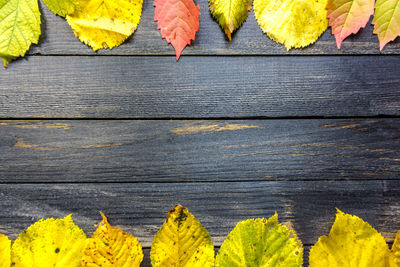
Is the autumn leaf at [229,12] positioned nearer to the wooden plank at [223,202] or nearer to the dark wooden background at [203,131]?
the dark wooden background at [203,131]

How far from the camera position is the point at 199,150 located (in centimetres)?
53

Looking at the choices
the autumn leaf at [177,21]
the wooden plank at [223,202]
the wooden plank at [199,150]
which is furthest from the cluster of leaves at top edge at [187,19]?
the wooden plank at [223,202]

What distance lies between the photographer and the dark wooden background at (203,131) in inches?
20.5

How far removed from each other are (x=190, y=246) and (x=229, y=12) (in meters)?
0.39

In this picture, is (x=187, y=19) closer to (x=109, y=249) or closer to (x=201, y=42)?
(x=201, y=42)

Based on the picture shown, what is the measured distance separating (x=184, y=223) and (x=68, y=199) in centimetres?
21

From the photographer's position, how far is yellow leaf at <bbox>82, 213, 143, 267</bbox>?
1.58 feet

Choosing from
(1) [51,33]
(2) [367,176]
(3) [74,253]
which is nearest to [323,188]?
(2) [367,176]

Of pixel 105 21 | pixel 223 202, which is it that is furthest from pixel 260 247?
pixel 105 21

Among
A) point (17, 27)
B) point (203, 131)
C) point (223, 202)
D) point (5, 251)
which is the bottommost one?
point (5, 251)

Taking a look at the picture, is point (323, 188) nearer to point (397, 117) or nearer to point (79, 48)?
point (397, 117)

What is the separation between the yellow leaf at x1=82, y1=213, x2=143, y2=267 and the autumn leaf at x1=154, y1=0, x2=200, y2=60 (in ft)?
1.02

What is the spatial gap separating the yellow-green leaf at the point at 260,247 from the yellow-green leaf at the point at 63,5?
452mm

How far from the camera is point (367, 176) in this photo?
0.53 m
